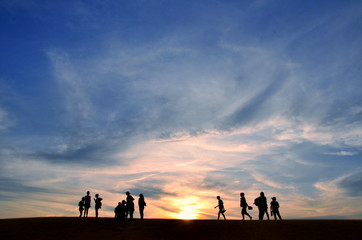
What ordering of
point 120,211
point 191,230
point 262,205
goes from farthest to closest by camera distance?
1. point 120,211
2. point 262,205
3. point 191,230

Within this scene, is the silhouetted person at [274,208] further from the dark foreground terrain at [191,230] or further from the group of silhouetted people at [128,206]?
the group of silhouetted people at [128,206]

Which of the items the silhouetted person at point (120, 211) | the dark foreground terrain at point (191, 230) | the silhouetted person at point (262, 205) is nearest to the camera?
the dark foreground terrain at point (191, 230)

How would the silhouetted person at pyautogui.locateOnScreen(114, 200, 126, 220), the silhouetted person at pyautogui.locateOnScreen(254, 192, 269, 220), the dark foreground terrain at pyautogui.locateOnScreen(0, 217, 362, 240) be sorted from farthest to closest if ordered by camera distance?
the silhouetted person at pyautogui.locateOnScreen(114, 200, 126, 220) < the silhouetted person at pyautogui.locateOnScreen(254, 192, 269, 220) < the dark foreground terrain at pyautogui.locateOnScreen(0, 217, 362, 240)

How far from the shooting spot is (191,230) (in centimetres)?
1560

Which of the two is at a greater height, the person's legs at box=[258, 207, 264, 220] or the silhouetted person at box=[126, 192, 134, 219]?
the silhouetted person at box=[126, 192, 134, 219]

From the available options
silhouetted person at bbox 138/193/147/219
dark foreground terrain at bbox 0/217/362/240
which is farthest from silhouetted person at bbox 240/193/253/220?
silhouetted person at bbox 138/193/147/219

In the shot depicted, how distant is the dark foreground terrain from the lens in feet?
44.6

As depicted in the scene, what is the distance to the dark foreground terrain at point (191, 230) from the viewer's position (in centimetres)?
1360

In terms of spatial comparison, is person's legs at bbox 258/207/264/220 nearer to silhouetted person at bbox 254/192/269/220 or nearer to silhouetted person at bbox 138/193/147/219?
silhouetted person at bbox 254/192/269/220

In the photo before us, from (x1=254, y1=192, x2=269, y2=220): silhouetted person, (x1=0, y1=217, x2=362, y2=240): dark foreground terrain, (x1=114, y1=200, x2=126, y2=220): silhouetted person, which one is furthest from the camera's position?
(x1=114, y1=200, x2=126, y2=220): silhouetted person

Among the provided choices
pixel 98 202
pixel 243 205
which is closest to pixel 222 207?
pixel 243 205

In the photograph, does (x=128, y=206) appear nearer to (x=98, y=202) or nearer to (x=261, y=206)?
(x=98, y=202)

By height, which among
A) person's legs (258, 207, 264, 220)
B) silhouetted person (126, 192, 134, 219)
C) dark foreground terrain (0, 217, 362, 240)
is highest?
silhouetted person (126, 192, 134, 219)

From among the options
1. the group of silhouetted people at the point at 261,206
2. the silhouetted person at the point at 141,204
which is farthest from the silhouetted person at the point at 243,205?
the silhouetted person at the point at 141,204
